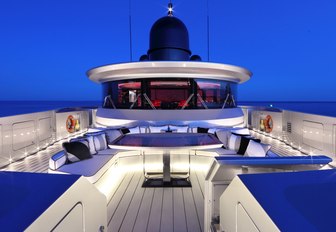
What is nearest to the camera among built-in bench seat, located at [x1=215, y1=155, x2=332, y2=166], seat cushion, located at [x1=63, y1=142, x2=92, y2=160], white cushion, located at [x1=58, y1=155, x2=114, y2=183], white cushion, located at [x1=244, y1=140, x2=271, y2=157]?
built-in bench seat, located at [x1=215, y1=155, x2=332, y2=166]

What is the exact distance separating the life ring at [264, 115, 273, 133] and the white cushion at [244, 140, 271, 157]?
206 inches

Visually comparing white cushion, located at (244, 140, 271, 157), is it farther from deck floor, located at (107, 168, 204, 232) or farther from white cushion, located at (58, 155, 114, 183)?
white cushion, located at (58, 155, 114, 183)

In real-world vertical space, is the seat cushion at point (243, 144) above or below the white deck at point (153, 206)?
above

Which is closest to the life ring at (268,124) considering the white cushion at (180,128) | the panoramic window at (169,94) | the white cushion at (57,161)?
the panoramic window at (169,94)

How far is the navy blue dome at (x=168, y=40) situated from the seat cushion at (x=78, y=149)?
6.52 meters

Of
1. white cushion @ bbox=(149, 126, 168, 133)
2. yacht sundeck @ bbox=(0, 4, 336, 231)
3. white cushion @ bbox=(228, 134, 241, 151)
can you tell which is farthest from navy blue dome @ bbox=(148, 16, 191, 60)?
white cushion @ bbox=(228, 134, 241, 151)

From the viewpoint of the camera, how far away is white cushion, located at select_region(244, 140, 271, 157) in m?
4.07

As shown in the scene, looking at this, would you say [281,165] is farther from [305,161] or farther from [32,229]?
[32,229]

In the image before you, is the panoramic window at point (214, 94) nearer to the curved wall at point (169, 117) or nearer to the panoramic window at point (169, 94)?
the panoramic window at point (169, 94)

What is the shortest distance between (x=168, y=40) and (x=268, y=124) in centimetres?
533

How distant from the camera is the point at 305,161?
177 cm

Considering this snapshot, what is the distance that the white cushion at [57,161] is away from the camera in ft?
12.3

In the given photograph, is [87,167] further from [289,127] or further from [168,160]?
[289,127]

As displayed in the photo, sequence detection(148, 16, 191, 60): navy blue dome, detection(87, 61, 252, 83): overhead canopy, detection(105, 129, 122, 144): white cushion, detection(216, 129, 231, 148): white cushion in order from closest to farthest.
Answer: detection(216, 129, 231, 148): white cushion
detection(105, 129, 122, 144): white cushion
detection(87, 61, 252, 83): overhead canopy
detection(148, 16, 191, 60): navy blue dome
